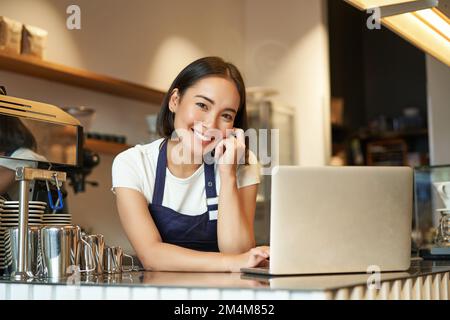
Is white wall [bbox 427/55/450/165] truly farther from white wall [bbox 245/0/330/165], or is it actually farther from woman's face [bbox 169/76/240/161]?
woman's face [bbox 169/76/240/161]

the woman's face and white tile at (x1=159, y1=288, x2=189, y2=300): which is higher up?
the woman's face

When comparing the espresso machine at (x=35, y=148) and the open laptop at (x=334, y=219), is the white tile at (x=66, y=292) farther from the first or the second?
the open laptop at (x=334, y=219)

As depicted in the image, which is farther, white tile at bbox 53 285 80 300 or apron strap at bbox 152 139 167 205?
apron strap at bbox 152 139 167 205

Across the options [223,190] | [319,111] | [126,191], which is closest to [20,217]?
[126,191]

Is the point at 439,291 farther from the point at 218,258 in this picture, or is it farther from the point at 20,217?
the point at 20,217

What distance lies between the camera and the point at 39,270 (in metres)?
1.50

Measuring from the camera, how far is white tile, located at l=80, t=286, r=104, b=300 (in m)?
1.22

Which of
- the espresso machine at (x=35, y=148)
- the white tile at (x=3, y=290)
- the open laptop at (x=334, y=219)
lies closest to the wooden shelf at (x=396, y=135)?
the espresso machine at (x=35, y=148)

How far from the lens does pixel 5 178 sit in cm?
172

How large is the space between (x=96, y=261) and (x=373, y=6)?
111cm

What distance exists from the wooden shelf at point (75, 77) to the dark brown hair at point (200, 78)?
1.27 m

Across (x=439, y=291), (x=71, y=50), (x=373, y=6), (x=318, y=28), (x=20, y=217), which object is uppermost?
(x=318, y=28)

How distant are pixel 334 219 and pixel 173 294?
0.35 m

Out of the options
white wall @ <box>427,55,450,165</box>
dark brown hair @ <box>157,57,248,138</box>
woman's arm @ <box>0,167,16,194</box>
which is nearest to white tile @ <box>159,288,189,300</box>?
woman's arm @ <box>0,167,16,194</box>
